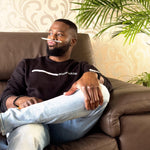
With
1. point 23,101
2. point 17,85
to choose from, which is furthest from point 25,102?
point 17,85

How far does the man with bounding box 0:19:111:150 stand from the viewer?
0.97 meters

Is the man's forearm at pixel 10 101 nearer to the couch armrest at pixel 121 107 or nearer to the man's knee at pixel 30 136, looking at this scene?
the man's knee at pixel 30 136

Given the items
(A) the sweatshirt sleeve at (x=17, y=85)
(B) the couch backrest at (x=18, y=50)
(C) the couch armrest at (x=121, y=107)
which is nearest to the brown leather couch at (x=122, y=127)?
(C) the couch armrest at (x=121, y=107)

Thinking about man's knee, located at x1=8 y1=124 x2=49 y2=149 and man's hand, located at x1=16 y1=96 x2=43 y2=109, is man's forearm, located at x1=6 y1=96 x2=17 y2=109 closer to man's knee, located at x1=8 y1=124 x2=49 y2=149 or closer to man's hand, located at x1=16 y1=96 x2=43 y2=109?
man's hand, located at x1=16 y1=96 x2=43 y2=109

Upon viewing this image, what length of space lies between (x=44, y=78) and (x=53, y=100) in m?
0.28

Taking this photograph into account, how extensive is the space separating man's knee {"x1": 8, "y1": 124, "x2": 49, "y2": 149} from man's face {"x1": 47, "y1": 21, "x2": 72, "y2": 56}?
1.78ft

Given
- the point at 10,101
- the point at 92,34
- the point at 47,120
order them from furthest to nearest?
the point at 92,34, the point at 10,101, the point at 47,120

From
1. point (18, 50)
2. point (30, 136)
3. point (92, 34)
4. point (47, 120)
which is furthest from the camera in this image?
point (92, 34)

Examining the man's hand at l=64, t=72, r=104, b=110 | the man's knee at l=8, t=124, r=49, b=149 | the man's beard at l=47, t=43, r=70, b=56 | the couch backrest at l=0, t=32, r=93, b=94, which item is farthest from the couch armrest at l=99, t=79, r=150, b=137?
the couch backrest at l=0, t=32, r=93, b=94

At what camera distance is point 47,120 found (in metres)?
1.02

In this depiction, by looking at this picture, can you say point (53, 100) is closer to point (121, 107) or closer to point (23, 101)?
point (23, 101)

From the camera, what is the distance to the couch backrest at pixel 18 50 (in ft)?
5.06

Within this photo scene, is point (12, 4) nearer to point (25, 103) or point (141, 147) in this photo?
point (25, 103)

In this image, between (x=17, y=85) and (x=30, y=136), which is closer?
(x=30, y=136)
